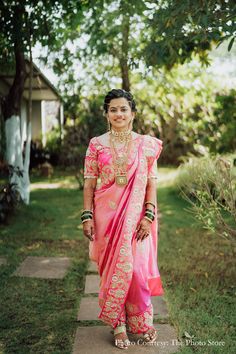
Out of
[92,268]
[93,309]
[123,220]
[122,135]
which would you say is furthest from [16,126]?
[123,220]

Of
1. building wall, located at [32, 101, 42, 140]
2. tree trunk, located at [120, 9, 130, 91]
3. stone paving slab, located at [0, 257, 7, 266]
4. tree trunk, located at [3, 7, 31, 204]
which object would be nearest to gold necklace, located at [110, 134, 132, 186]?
stone paving slab, located at [0, 257, 7, 266]

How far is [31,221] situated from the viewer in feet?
22.7

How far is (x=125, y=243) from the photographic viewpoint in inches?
112

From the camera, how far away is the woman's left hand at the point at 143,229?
2902 millimetres

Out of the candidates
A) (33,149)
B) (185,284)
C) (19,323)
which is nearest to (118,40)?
(185,284)

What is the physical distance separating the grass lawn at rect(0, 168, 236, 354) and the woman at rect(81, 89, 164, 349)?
1.27ft

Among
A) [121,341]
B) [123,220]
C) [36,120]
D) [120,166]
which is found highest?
[36,120]

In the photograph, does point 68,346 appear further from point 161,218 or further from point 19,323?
point 161,218

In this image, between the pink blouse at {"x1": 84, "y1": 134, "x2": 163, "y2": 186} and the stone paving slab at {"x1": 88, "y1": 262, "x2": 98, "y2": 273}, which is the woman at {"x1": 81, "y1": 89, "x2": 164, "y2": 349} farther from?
the stone paving slab at {"x1": 88, "y1": 262, "x2": 98, "y2": 273}

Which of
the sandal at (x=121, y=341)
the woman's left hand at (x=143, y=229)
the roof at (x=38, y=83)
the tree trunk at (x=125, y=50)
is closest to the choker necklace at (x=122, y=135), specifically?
the woman's left hand at (x=143, y=229)

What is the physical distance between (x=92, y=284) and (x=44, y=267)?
30.7 inches

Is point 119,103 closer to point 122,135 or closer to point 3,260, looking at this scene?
point 122,135

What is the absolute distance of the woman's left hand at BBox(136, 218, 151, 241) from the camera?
290 centimetres

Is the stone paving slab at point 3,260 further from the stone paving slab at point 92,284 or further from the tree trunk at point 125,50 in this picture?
the tree trunk at point 125,50
